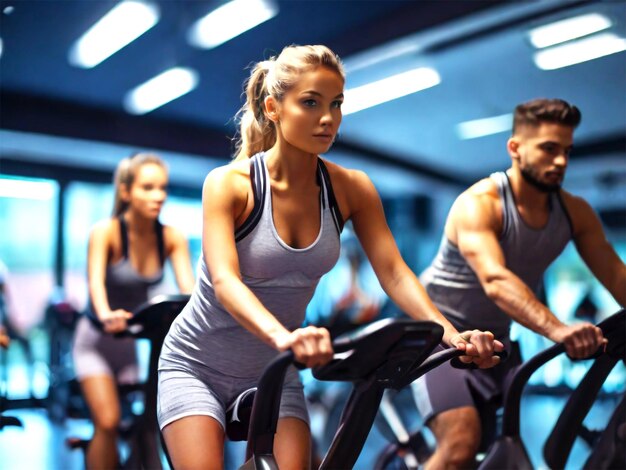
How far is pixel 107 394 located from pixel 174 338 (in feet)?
3.83

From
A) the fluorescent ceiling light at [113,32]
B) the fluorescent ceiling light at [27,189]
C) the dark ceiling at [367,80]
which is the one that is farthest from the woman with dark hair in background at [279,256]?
the fluorescent ceiling light at [27,189]

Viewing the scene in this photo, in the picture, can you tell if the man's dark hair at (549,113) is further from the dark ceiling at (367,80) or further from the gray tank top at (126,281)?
the gray tank top at (126,281)

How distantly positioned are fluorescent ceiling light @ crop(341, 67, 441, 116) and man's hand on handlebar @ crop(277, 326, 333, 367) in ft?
8.91

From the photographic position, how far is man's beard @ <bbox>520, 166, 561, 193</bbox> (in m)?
2.36

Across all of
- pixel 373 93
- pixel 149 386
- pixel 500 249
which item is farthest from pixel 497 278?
pixel 373 93

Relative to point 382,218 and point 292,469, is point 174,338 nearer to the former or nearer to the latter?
point 292,469

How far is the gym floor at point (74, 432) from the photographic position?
356 cm

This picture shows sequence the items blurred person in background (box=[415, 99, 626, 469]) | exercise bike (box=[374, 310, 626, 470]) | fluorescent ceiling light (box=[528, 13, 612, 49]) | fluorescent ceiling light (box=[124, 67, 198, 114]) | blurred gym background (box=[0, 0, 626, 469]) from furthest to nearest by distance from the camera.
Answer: fluorescent ceiling light (box=[124, 67, 198, 114]) < blurred gym background (box=[0, 0, 626, 469]) < fluorescent ceiling light (box=[528, 13, 612, 49]) < blurred person in background (box=[415, 99, 626, 469]) < exercise bike (box=[374, 310, 626, 470])

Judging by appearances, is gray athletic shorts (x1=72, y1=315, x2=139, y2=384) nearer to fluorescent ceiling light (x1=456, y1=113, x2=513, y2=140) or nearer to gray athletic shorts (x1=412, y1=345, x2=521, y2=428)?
gray athletic shorts (x1=412, y1=345, x2=521, y2=428)

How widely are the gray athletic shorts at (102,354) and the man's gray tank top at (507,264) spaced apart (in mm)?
1287

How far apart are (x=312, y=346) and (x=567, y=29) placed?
2495mm

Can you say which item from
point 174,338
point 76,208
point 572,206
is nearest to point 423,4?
point 572,206

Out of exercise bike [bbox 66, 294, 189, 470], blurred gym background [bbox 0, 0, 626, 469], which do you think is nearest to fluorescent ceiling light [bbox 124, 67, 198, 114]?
blurred gym background [bbox 0, 0, 626, 469]

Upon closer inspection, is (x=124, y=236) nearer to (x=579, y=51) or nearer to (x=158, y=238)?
(x=158, y=238)
